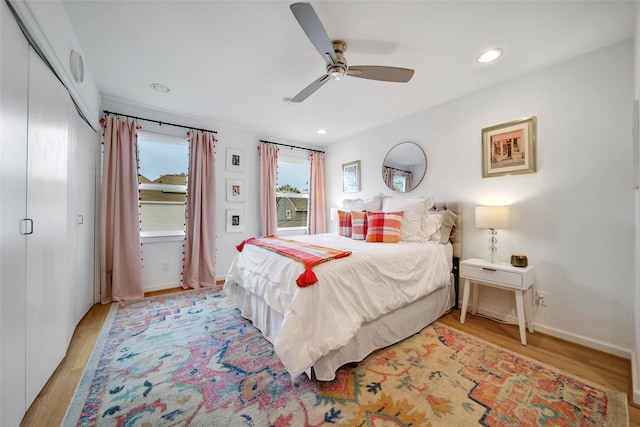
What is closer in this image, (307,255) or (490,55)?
(307,255)

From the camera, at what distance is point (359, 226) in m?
3.02

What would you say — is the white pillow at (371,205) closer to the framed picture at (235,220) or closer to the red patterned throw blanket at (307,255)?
the red patterned throw blanket at (307,255)

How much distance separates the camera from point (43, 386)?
5.02ft

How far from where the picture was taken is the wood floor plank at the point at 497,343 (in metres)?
1.39

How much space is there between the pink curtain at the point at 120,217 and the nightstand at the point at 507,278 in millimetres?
3862

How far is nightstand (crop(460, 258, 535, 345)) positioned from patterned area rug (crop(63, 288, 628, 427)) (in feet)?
1.30

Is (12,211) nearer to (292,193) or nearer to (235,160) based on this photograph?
(235,160)

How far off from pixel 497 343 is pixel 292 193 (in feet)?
12.1

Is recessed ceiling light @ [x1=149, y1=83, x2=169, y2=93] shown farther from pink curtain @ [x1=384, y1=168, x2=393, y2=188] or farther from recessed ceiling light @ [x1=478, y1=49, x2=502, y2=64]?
recessed ceiling light @ [x1=478, y1=49, x2=502, y2=64]

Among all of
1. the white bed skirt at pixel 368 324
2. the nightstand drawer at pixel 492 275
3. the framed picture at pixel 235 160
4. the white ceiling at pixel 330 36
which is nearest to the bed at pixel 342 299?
the white bed skirt at pixel 368 324

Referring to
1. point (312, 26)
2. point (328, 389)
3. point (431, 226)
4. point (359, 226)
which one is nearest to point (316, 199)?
point (359, 226)

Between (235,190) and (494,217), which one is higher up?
(235,190)

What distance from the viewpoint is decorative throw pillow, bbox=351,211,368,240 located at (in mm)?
2992

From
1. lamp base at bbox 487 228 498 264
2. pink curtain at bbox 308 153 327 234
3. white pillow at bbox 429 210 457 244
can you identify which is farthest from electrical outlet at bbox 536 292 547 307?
pink curtain at bbox 308 153 327 234
